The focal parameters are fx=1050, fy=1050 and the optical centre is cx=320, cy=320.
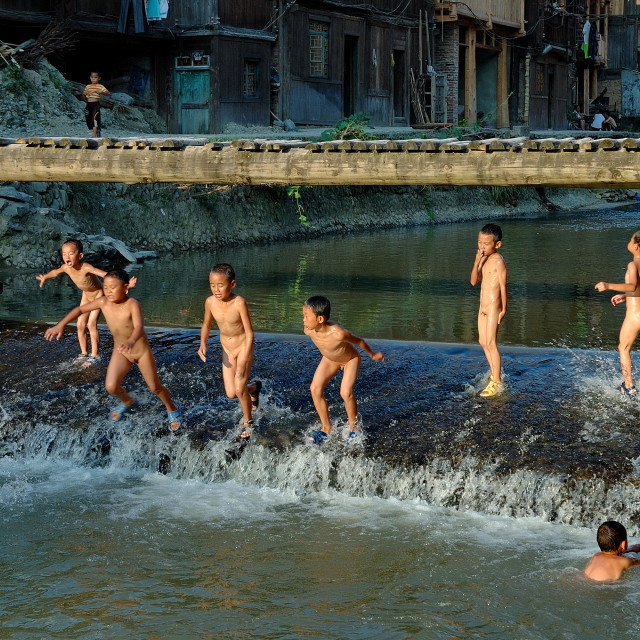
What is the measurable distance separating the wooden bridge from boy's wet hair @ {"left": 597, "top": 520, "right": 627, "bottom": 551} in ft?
19.4

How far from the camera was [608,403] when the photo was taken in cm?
896

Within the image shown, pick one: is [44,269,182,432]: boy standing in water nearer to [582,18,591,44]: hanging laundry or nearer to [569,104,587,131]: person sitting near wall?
[569,104,587,131]: person sitting near wall

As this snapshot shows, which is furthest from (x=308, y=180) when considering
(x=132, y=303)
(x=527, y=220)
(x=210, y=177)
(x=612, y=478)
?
(x=527, y=220)

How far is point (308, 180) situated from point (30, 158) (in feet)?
12.5

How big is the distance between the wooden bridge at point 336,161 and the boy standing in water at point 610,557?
19.4 ft

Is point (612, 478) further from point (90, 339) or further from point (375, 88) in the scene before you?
point (375, 88)

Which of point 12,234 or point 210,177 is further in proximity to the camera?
point 12,234

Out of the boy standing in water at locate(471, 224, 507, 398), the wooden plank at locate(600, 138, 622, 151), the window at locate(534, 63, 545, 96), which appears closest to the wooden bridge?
the wooden plank at locate(600, 138, 622, 151)

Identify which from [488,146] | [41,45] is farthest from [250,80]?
[488,146]

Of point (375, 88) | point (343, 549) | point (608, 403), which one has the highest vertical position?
point (375, 88)

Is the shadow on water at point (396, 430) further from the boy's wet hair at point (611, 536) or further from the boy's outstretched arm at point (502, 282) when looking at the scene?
the boy's wet hair at point (611, 536)

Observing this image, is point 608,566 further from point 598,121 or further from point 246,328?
point 598,121

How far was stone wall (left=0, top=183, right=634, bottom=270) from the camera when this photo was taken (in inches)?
703

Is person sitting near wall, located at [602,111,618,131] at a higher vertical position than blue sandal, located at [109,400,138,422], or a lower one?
higher
